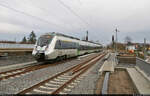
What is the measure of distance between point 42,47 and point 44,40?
0.96 meters

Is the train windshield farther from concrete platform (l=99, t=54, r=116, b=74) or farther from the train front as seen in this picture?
concrete platform (l=99, t=54, r=116, b=74)

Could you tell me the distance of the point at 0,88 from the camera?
22.3 ft

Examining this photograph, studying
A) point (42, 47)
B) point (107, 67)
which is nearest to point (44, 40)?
point (42, 47)

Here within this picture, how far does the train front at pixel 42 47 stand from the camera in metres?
14.6

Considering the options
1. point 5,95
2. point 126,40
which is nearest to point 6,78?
point 5,95

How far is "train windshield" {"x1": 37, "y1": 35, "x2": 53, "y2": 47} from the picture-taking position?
15.2m

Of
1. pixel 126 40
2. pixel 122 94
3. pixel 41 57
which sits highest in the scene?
pixel 126 40

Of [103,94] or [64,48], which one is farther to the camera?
[64,48]

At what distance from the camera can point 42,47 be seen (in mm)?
14898

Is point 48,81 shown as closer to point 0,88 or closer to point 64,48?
point 0,88

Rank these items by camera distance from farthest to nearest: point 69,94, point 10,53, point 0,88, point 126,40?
1. point 126,40
2. point 10,53
3. point 0,88
4. point 69,94

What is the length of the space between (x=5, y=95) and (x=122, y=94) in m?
4.70

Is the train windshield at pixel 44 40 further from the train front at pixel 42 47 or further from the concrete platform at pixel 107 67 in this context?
the concrete platform at pixel 107 67

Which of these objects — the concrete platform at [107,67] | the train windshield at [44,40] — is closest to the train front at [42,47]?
the train windshield at [44,40]
